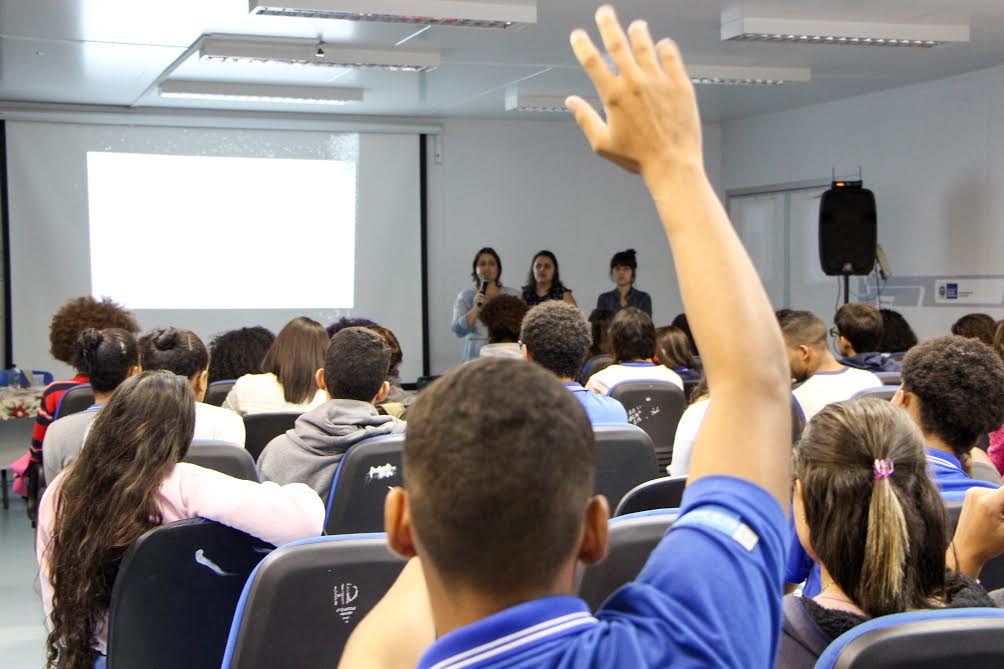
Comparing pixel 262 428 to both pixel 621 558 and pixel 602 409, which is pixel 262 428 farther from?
pixel 621 558

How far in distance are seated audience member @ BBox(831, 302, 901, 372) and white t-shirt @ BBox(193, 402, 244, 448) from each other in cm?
284

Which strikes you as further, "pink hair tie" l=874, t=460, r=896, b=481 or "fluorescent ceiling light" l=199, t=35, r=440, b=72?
"fluorescent ceiling light" l=199, t=35, r=440, b=72

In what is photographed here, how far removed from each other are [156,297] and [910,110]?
20.7 ft

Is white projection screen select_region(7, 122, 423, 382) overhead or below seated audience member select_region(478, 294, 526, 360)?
overhead

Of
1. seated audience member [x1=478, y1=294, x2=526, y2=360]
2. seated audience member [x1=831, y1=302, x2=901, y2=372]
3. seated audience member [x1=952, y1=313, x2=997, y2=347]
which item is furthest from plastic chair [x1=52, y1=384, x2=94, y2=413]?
seated audience member [x1=952, y1=313, x2=997, y2=347]

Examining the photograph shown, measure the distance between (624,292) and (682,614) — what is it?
7709 millimetres

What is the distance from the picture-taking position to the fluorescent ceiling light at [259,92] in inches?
305

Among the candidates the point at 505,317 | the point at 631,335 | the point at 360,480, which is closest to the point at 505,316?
the point at 505,317

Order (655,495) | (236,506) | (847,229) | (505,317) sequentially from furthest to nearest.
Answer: (847,229) → (505,317) → (655,495) → (236,506)

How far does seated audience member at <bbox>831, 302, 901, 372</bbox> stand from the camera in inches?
188

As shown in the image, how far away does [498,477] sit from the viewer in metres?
0.68

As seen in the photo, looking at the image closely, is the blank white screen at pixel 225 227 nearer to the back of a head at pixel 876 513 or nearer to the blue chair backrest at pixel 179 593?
the blue chair backrest at pixel 179 593

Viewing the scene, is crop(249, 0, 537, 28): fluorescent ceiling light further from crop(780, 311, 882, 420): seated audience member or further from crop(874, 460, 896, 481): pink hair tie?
crop(874, 460, 896, 481): pink hair tie

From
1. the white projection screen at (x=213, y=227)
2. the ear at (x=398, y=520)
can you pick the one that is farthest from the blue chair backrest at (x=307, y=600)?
the white projection screen at (x=213, y=227)
